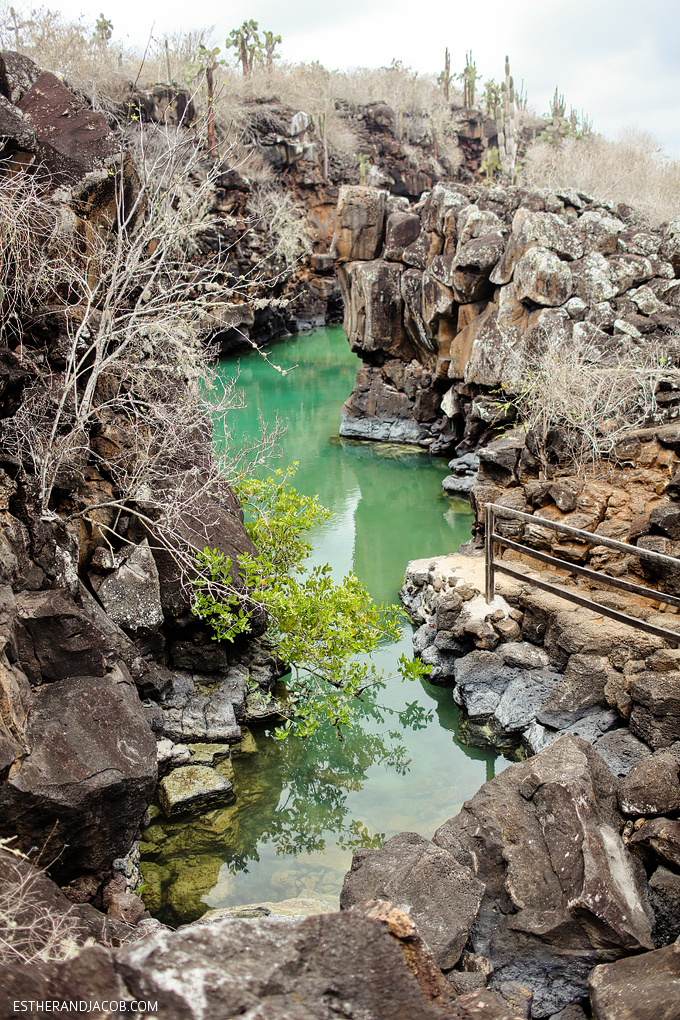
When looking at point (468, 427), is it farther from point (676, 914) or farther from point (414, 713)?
point (676, 914)

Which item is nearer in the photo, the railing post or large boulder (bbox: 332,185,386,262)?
the railing post

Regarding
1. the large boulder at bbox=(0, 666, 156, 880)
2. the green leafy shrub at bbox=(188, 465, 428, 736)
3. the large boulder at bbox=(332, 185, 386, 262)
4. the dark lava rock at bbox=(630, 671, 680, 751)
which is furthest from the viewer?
the large boulder at bbox=(332, 185, 386, 262)

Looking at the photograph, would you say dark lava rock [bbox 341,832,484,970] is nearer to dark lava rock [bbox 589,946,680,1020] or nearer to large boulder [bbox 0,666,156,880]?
dark lava rock [bbox 589,946,680,1020]

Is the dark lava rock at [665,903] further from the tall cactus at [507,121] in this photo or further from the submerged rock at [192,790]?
the tall cactus at [507,121]

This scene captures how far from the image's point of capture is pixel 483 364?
44.2 feet

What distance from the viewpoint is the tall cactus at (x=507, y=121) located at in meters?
35.1

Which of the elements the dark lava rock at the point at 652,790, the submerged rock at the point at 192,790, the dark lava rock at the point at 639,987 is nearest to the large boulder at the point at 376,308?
the submerged rock at the point at 192,790

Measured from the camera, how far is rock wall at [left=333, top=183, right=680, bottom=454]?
12.8 m

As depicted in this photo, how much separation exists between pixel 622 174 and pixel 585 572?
1936 cm

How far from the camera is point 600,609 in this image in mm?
5977

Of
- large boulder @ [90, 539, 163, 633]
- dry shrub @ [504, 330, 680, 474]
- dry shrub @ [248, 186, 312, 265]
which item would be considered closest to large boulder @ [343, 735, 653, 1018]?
large boulder @ [90, 539, 163, 633]

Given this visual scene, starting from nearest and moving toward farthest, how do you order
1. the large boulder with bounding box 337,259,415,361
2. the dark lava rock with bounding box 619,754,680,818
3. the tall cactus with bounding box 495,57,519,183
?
the dark lava rock with bounding box 619,754,680,818 → the large boulder with bounding box 337,259,415,361 → the tall cactus with bounding box 495,57,519,183

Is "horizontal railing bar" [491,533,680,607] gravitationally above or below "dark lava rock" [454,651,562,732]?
above

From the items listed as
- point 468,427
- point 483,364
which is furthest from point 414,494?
point 483,364
